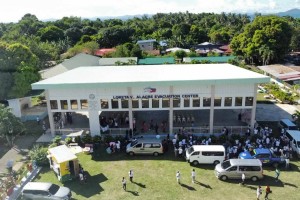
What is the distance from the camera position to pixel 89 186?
2005 cm

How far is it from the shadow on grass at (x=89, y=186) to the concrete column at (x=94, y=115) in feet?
22.7

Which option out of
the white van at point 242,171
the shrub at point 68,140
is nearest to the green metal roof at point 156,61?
the shrub at point 68,140

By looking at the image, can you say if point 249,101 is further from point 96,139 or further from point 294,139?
point 96,139

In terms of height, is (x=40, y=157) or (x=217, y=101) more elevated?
(x=217, y=101)

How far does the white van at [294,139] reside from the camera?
24094 millimetres

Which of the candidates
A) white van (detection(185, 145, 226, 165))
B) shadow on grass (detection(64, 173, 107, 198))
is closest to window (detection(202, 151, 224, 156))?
white van (detection(185, 145, 226, 165))

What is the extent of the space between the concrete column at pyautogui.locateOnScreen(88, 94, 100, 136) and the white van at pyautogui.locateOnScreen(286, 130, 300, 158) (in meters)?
17.5

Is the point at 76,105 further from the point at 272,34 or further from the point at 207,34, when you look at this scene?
the point at 207,34

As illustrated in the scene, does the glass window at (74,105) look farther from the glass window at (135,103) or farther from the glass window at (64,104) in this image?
the glass window at (135,103)

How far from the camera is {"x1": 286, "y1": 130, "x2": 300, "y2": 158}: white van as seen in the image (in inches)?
949

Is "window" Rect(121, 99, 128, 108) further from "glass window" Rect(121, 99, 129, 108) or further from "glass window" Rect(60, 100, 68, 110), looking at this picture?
"glass window" Rect(60, 100, 68, 110)

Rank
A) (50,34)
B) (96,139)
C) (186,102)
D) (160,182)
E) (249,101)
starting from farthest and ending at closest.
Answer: (50,34) < (186,102) < (249,101) < (96,139) < (160,182)

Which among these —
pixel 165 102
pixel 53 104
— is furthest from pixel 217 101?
pixel 53 104

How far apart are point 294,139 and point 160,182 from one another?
12687mm
